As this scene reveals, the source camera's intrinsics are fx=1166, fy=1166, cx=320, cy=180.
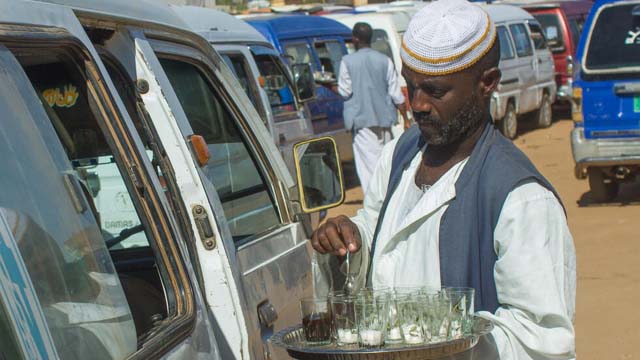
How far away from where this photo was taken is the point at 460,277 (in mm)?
2725

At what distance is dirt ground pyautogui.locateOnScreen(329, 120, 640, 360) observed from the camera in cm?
734

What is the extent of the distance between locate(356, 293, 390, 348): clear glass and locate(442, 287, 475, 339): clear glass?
0.46 feet

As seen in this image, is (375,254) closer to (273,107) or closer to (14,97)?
(14,97)

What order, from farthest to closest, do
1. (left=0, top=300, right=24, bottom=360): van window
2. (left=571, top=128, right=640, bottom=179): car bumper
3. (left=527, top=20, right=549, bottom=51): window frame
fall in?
(left=527, top=20, right=549, bottom=51): window frame → (left=571, top=128, right=640, bottom=179): car bumper → (left=0, top=300, right=24, bottom=360): van window

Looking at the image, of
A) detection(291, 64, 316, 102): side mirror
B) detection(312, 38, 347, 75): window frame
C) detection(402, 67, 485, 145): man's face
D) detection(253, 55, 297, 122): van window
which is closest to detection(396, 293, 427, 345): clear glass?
detection(402, 67, 485, 145): man's face

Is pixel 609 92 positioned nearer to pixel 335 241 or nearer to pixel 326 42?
pixel 326 42

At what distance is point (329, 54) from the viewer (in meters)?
15.4

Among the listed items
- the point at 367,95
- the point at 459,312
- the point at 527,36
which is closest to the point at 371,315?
the point at 459,312

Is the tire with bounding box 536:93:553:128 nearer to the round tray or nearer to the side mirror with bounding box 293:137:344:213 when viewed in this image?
the side mirror with bounding box 293:137:344:213

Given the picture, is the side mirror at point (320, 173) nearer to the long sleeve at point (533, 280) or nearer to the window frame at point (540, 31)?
the long sleeve at point (533, 280)

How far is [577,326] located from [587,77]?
430 centimetres

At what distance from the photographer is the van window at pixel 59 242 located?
2279 millimetres

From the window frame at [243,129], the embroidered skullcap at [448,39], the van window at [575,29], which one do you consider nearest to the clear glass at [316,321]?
the embroidered skullcap at [448,39]

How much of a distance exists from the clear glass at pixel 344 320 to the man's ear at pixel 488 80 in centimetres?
62
